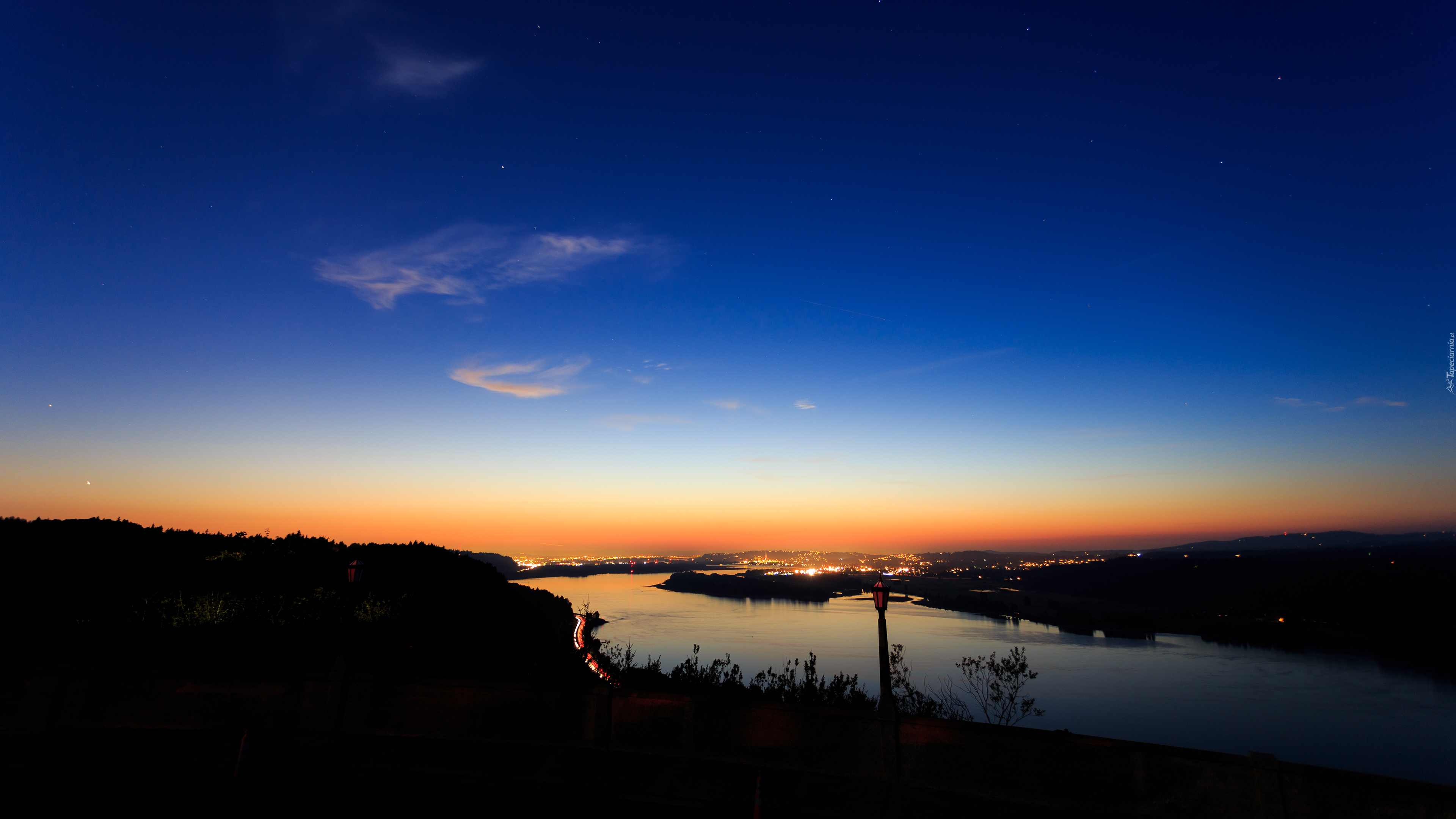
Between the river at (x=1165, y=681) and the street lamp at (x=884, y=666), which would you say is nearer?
the street lamp at (x=884, y=666)

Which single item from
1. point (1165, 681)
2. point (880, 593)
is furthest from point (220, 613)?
point (1165, 681)

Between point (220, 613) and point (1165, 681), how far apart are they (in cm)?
8686

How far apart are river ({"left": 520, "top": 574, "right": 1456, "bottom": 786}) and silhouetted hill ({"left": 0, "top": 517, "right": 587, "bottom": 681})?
45.2ft

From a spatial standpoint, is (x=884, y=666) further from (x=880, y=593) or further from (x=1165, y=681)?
(x=1165, y=681)

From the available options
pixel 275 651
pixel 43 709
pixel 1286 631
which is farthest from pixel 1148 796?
pixel 1286 631

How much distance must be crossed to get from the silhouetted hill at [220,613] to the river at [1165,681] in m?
13.8

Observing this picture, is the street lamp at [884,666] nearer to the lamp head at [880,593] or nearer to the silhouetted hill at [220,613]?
the lamp head at [880,593]

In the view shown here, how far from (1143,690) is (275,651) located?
77.4 m

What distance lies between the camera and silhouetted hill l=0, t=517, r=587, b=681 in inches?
709

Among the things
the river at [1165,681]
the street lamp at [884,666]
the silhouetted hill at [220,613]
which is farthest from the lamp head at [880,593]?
the river at [1165,681]

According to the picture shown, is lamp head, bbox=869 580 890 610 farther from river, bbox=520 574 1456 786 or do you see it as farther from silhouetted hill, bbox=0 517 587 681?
river, bbox=520 574 1456 786

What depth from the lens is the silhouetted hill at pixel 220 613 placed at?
1802 cm

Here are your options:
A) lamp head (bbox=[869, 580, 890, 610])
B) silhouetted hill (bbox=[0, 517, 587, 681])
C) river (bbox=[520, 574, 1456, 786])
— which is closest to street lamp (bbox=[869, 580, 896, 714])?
lamp head (bbox=[869, 580, 890, 610])

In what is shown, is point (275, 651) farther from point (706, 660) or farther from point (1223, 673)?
point (1223, 673)
